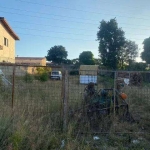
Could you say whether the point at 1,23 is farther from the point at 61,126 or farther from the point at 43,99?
the point at 61,126

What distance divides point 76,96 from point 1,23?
19.2 meters

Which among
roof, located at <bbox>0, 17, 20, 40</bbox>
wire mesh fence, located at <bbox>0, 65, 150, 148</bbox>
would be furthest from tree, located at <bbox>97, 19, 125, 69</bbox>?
wire mesh fence, located at <bbox>0, 65, 150, 148</bbox>

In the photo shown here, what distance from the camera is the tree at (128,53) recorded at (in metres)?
38.1

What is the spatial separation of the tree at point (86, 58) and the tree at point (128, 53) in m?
9.72

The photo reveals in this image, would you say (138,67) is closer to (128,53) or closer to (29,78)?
(128,53)

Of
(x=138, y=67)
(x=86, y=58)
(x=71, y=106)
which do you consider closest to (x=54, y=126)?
(x=71, y=106)

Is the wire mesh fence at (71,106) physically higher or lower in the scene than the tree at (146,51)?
lower

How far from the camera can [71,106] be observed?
5.84m

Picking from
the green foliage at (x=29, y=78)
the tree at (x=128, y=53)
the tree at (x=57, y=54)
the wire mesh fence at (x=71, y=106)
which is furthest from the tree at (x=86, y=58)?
the green foliage at (x=29, y=78)

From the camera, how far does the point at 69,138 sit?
4.17 metres

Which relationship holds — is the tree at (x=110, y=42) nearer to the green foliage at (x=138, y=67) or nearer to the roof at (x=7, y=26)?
the green foliage at (x=138, y=67)

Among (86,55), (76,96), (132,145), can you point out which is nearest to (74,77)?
(76,96)

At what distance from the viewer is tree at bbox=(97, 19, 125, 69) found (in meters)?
36.8

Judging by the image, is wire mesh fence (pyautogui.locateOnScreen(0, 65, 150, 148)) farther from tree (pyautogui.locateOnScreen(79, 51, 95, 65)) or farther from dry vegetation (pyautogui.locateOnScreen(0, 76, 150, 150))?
tree (pyautogui.locateOnScreen(79, 51, 95, 65))
